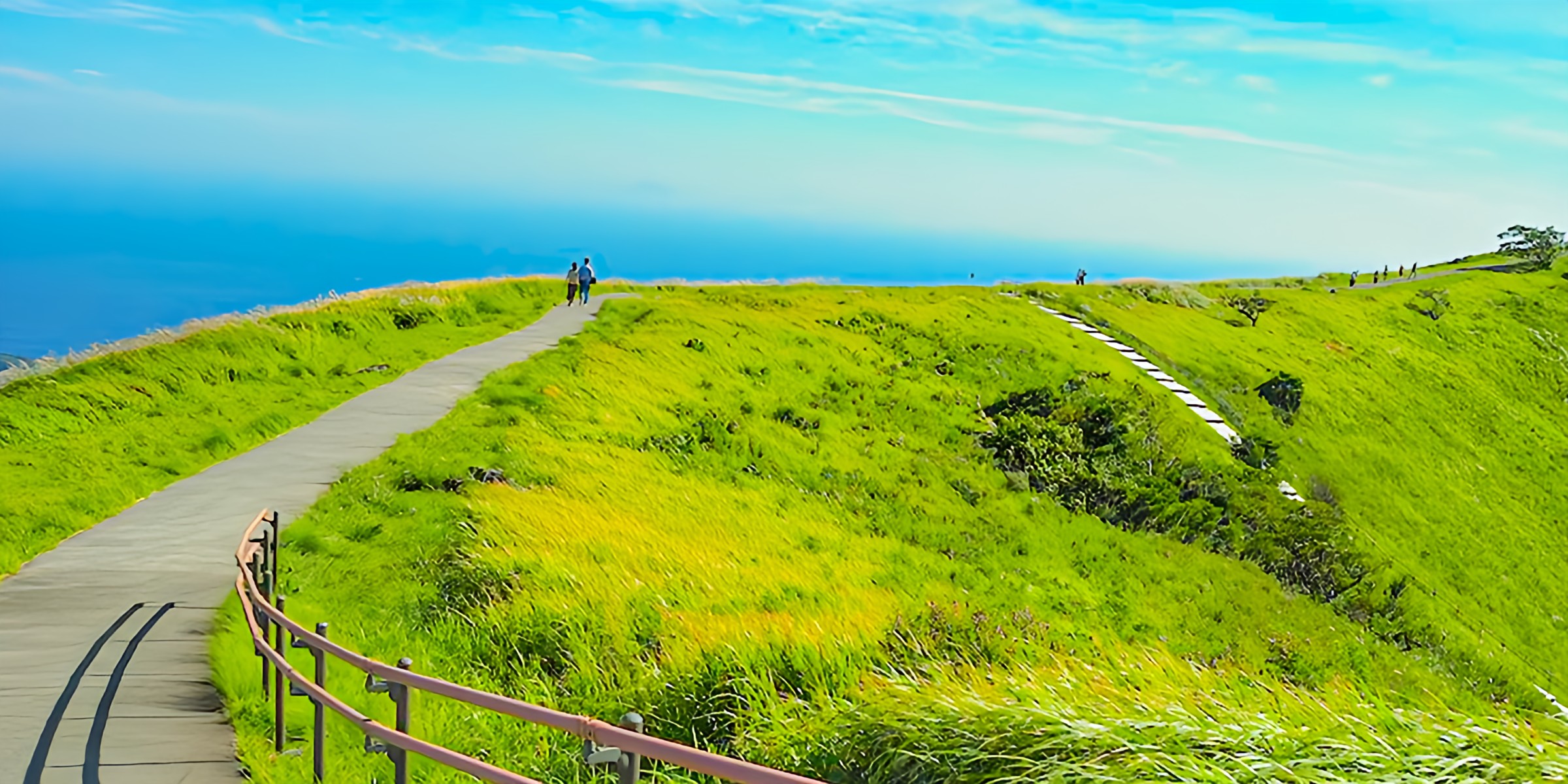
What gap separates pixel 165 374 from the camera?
69.1 ft

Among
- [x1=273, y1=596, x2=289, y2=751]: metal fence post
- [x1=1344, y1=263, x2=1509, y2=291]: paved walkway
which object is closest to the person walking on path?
[x1=273, y1=596, x2=289, y2=751]: metal fence post

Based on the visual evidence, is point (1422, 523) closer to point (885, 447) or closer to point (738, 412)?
point (885, 447)

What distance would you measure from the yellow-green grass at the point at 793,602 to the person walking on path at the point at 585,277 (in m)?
10.2

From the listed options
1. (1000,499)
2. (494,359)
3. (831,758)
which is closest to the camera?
(831,758)

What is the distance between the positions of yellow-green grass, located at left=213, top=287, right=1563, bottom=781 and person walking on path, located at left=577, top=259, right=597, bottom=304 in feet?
33.4

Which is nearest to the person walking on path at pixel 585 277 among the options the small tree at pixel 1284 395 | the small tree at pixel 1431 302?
the small tree at pixel 1284 395

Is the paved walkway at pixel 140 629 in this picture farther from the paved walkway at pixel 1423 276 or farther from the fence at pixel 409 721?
the paved walkway at pixel 1423 276

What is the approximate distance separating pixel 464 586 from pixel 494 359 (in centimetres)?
1598

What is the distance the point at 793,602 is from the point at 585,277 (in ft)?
99.6

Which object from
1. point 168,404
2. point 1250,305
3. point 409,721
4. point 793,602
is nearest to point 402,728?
point 409,721

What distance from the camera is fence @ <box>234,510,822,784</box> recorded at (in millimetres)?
4059

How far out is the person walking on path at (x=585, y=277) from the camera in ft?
129

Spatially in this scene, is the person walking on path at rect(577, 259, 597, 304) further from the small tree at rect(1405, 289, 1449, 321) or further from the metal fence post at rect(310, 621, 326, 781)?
the small tree at rect(1405, 289, 1449, 321)

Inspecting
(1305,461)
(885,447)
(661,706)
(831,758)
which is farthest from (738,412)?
(1305,461)
